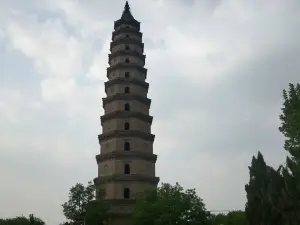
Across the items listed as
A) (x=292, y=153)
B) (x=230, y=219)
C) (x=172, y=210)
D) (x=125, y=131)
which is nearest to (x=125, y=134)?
(x=125, y=131)

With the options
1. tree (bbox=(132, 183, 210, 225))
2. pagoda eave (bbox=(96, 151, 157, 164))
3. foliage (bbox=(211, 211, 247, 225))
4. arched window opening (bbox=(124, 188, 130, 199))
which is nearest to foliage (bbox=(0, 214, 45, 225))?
pagoda eave (bbox=(96, 151, 157, 164))

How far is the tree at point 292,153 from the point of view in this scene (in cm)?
2161

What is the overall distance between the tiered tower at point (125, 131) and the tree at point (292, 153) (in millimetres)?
14921

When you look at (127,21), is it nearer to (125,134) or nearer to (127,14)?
(127,14)

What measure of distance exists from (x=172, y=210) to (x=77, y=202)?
741cm

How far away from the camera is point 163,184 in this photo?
3212 cm

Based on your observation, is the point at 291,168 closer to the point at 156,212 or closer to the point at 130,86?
the point at 156,212

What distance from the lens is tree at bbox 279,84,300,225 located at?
70.9ft

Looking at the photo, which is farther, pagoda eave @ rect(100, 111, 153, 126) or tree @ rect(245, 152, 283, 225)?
pagoda eave @ rect(100, 111, 153, 126)

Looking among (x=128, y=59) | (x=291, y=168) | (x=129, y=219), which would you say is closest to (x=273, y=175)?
(x=291, y=168)

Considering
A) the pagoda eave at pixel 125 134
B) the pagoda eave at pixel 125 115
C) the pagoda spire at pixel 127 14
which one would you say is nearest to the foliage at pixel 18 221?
the pagoda eave at pixel 125 134

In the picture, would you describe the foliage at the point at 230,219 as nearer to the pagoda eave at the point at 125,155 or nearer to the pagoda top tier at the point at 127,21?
the pagoda eave at the point at 125,155

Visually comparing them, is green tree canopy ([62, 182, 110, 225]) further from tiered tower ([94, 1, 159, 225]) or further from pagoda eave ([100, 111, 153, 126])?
pagoda eave ([100, 111, 153, 126])

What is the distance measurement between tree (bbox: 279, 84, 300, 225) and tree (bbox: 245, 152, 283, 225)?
3.56ft
